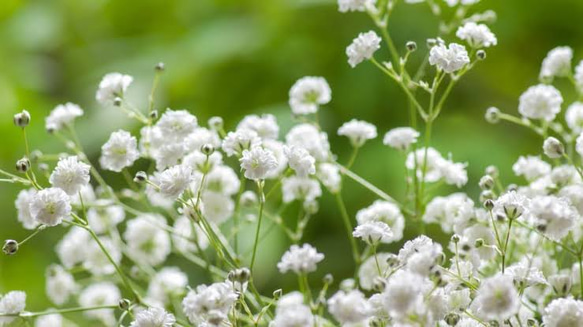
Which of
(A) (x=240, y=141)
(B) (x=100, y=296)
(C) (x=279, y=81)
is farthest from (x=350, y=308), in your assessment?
(C) (x=279, y=81)

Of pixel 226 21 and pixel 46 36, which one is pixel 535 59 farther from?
pixel 46 36

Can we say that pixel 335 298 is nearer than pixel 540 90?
Yes

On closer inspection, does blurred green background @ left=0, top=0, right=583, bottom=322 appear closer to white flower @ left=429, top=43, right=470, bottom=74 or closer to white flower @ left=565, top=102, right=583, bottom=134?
white flower @ left=565, top=102, right=583, bottom=134

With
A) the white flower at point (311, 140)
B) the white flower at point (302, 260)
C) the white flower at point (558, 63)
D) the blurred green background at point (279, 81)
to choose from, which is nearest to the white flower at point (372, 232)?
the white flower at point (302, 260)

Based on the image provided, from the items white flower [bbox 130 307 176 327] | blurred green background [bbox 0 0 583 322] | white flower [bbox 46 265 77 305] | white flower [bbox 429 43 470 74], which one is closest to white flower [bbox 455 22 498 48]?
white flower [bbox 429 43 470 74]

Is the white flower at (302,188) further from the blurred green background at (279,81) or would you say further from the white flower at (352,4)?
the blurred green background at (279,81)

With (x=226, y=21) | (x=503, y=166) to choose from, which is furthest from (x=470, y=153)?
(x=226, y=21)
